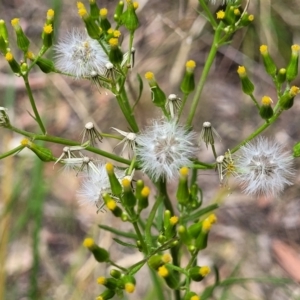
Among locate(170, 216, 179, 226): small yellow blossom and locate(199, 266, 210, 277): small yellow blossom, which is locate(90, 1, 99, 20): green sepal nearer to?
locate(170, 216, 179, 226): small yellow blossom

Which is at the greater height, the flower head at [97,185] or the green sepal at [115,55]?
the green sepal at [115,55]

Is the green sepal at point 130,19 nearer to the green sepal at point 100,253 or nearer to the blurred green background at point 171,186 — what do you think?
the green sepal at point 100,253

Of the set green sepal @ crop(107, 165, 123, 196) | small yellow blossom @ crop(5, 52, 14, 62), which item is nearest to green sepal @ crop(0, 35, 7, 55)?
small yellow blossom @ crop(5, 52, 14, 62)

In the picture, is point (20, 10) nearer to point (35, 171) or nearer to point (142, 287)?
point (35, 171)

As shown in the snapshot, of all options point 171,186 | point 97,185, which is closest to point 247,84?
point 97,185

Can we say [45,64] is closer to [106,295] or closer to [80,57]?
[80,57]

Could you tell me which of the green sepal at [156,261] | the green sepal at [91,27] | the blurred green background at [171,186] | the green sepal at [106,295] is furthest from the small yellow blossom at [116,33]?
the blurred green background at [171,186]

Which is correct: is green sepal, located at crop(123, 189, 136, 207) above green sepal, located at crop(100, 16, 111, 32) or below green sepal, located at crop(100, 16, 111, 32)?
below
